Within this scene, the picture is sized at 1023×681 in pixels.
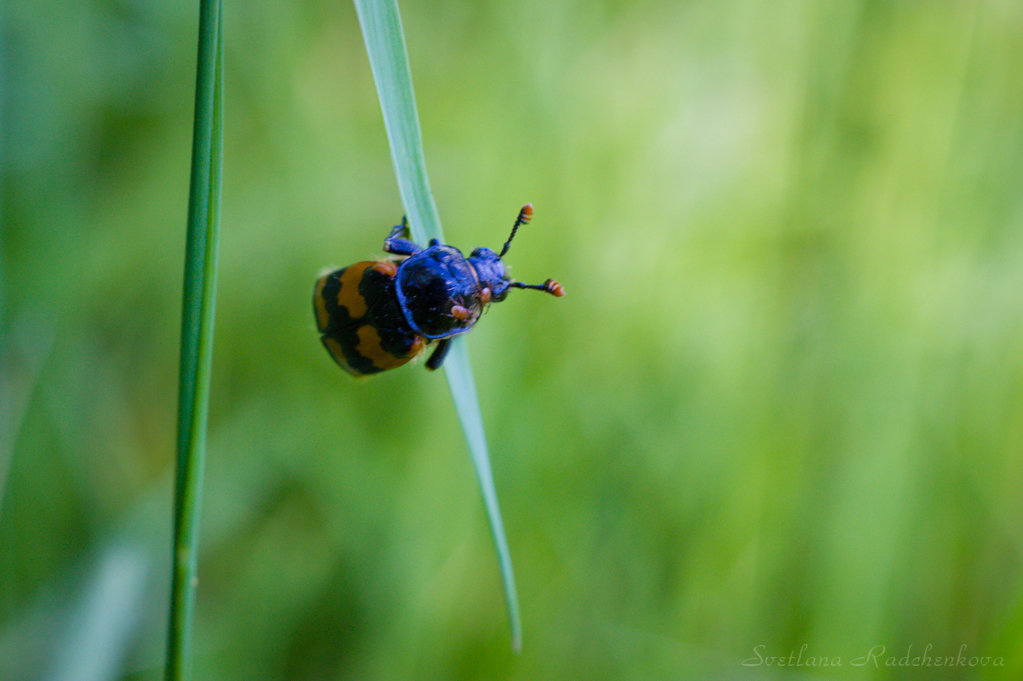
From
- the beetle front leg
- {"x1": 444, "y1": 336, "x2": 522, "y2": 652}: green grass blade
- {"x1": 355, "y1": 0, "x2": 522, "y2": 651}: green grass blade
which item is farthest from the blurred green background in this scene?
{"x1": 355, "y1": 0, "x2": 522, "y2": 651}: green grass blade

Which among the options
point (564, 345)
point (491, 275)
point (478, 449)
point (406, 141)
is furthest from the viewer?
point (564, 345)

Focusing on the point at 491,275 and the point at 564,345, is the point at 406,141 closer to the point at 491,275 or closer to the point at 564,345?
the point at 491,275

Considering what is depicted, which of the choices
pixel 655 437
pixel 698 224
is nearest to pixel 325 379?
pixel 655 437

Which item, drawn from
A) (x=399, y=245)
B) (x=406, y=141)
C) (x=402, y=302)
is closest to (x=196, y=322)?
(x=406, y=141)

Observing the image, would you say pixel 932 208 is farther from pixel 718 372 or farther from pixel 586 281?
pixel 586 281

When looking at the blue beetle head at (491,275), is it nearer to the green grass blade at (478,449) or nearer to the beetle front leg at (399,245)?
the beetle front leg at (399,245)

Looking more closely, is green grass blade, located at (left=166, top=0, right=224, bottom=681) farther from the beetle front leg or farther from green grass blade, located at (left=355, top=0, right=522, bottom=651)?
the beetle front leg

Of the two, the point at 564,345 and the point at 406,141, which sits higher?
the point at 406,141

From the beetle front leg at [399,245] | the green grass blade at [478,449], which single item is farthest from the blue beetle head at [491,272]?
the green grass blade at [478,449]
